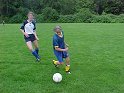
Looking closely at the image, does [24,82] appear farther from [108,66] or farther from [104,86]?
[108,66]

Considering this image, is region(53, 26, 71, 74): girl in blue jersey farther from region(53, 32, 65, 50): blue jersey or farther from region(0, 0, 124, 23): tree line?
region(0, 0, 124, 23): tree line

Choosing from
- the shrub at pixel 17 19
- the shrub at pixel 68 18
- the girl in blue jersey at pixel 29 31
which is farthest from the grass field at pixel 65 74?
the shrub at pixel 17 19

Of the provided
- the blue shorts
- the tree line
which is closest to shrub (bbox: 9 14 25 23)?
the tree line

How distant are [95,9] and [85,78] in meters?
62.8

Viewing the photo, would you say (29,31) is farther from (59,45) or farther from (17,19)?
(17,19)

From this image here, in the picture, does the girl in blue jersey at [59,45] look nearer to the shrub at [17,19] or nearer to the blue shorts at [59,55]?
the blue shorts at [59,55]

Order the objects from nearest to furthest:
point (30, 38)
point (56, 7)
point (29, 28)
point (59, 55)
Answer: point (59, 55), point (29, 28), point (30, 38), point (56, 7)

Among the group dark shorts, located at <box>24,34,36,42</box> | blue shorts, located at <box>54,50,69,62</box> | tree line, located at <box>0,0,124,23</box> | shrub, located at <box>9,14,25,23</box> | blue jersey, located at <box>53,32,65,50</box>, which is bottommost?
shrub, located at <box>9,14,25,23</box>

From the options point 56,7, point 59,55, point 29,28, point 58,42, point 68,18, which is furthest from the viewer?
point 56,7

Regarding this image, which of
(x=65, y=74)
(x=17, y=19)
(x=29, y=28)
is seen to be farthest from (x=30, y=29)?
(x=17, y=19)

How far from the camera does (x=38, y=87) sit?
8.03 meters

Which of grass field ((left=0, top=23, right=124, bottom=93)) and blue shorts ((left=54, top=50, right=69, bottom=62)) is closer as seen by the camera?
grass field ((left=0, top=23, right=124, bottom=93))

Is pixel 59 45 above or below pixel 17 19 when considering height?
above

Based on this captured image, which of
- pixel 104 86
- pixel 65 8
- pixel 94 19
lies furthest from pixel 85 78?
pixel 65 8
